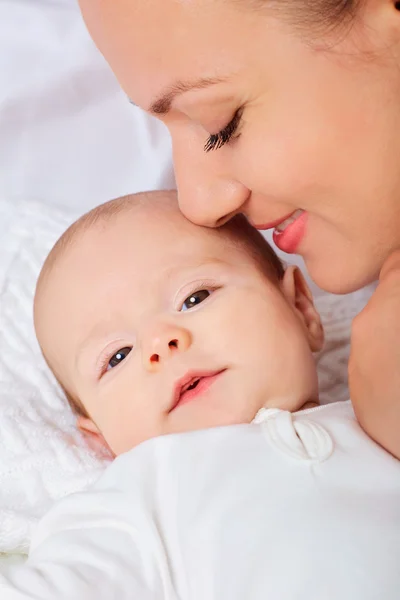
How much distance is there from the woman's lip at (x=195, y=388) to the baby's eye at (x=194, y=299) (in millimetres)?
128

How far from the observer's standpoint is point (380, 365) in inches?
42.5

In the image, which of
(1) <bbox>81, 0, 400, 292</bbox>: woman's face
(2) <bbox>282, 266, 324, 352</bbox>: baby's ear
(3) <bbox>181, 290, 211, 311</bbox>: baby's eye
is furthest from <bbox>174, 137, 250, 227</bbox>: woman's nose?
(2) <bbox>282, 266, 324, 352</bbox>: baby's ear

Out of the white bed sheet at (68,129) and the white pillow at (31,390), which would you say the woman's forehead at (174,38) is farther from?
the white bed sheet at (68,129)

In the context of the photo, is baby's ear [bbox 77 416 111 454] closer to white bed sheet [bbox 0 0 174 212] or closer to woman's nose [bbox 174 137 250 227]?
woman's nose [bbox 174 137 250 227]

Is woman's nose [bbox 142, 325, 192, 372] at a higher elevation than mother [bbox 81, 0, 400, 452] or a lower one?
lower

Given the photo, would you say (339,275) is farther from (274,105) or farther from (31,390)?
(31,390)

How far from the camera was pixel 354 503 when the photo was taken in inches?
40.8

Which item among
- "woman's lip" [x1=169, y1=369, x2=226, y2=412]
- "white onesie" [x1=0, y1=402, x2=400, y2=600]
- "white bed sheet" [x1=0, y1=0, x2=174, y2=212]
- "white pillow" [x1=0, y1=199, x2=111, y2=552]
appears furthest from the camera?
"white bed sheet" [x1=0, y1=0, x2=174, y2=212]

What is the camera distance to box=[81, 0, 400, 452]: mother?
3.53ft

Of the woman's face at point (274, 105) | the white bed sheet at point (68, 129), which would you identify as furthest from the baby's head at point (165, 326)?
the white bed sheet at point (68, 129)

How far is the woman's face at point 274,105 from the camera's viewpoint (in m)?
1.09

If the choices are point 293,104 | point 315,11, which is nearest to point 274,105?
point 293,104

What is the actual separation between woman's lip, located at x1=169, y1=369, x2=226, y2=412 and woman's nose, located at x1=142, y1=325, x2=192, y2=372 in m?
0.04

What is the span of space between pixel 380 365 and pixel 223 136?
1.38ft
